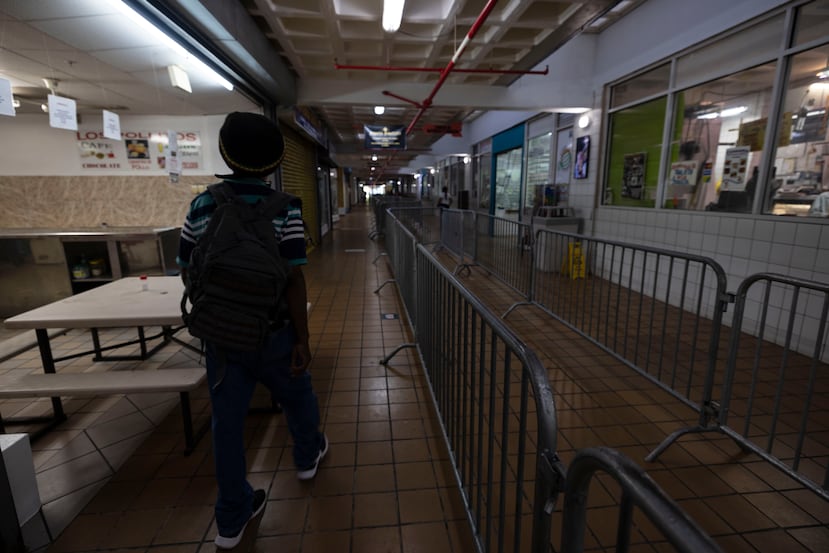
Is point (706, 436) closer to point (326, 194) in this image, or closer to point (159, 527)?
point (159, 527)

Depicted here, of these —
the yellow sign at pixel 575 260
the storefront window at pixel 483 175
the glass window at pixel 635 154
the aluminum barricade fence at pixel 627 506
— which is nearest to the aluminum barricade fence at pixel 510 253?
the yellow sign at pixel 575 260

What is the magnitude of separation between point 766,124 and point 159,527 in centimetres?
593

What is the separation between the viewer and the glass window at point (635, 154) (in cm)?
568

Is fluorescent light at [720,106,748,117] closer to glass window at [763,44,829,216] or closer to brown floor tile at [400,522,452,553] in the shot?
glass window at [763,44,829,216]

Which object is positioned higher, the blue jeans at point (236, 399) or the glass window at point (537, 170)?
the glass window at point (537, 170)

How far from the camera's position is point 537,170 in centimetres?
916

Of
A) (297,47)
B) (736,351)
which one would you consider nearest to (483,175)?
(297,47)

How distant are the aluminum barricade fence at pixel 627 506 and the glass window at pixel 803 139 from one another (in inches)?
173

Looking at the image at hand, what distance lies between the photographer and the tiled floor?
183 cm

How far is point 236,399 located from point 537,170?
8810mm

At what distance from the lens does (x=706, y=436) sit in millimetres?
2549

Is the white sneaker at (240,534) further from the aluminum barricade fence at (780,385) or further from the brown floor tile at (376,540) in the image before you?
the aluminum barricade fence at (780,385)

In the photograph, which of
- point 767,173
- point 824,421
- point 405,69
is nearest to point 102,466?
point 824,421

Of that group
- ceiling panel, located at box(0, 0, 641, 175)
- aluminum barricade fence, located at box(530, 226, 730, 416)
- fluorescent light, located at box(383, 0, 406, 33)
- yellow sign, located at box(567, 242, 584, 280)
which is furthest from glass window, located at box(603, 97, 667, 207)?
fluorescent light, located at box(383, 0, 406, 33)
